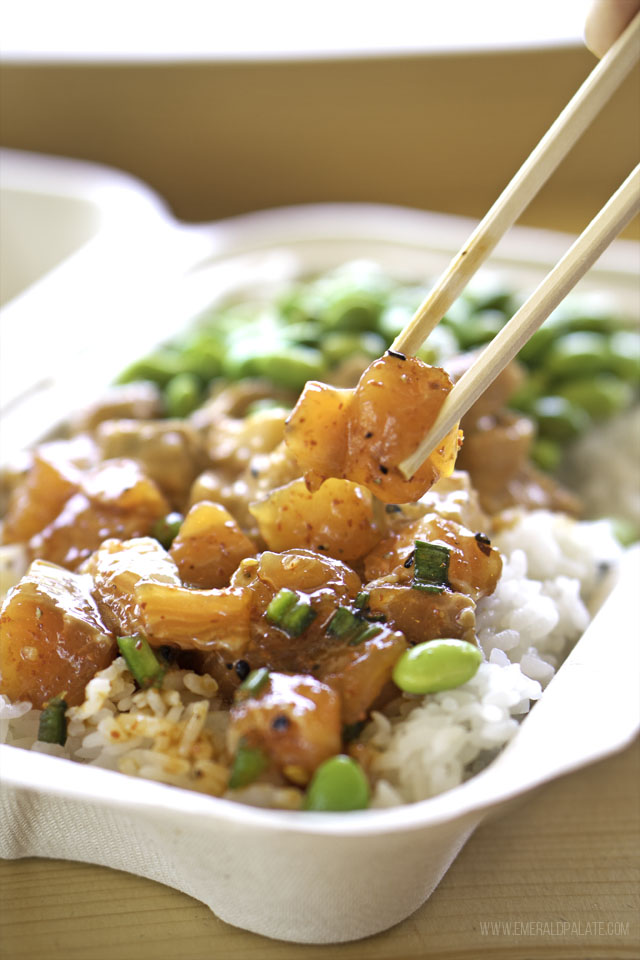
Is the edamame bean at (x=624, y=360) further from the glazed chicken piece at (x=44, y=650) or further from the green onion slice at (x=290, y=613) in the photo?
the glazed chicken piece at (x=44, y=650)

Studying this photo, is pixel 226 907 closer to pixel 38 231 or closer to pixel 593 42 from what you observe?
pixel 593 42

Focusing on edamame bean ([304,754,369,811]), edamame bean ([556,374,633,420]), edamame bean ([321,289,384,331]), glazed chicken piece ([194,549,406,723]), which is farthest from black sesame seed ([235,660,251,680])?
edamame bean ([556,374,633,420])

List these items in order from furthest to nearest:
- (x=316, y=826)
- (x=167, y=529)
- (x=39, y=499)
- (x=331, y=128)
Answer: (x=331, y=128) < (x=39, y=499) < (x=167, y=529) < (x=316, y=826)

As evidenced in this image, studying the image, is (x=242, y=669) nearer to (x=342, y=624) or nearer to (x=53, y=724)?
(x=342, y=624)

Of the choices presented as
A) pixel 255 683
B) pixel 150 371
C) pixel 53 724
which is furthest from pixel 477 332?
pixel 53 724

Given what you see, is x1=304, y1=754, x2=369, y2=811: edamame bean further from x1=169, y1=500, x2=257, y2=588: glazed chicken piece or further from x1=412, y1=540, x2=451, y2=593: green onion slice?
x1=169, y1=500, x2=257, y2=588: glazed chicken piece

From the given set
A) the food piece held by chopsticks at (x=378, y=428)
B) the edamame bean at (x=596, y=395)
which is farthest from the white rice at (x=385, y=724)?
the edamame bean at (x=596, y=395)
